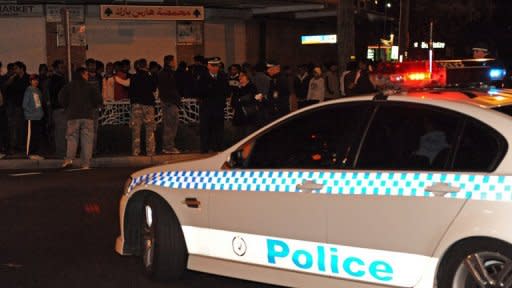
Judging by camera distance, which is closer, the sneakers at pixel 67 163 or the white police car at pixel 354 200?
the white police car at pixel 354 200

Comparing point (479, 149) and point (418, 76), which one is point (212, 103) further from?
point (479, 149)

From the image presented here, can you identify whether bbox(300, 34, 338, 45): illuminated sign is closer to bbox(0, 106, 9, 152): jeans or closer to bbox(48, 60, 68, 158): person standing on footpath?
bbox(48, 60, 68, 158): person standing on footpath

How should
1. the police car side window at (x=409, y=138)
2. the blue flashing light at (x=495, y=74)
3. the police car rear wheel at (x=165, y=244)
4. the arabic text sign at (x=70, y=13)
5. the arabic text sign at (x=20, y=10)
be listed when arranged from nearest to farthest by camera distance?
the police car side window at (x=409, y=138), the police car rear wheel at (x=165, y=244), the blue flashing light at (x=495, y=74), the arabic text sign at (x=20, y=10), the arabic text sign at (x=70, y=13)

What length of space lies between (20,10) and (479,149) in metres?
20.0

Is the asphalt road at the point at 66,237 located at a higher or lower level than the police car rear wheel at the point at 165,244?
lower

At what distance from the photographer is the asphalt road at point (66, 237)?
6441 millimetres

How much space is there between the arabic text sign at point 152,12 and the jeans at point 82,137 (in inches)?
218

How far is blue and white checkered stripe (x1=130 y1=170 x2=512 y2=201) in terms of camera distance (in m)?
4.41

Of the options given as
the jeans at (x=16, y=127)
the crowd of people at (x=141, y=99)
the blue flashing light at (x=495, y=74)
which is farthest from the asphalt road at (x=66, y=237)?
the blue flashing light at (x=495, y=74)

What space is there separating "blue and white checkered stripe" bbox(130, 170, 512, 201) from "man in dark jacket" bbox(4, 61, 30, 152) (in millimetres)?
9469

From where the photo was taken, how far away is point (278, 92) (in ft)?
43.7

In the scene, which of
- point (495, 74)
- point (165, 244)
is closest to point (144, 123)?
point (495, 74)

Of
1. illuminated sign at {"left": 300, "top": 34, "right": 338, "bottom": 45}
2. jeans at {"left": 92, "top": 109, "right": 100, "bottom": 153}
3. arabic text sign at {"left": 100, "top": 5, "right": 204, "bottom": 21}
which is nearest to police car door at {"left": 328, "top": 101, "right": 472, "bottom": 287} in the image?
jeans at {"left": 92, "top": 109, "right": 100, "bottom": 153}

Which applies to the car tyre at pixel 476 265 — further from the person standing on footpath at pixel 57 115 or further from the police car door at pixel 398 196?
the person standing on footpath at pixel 57 115
